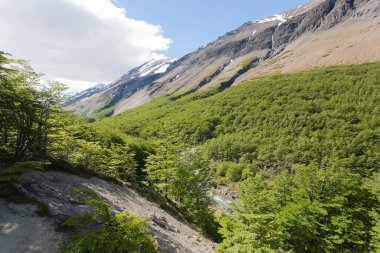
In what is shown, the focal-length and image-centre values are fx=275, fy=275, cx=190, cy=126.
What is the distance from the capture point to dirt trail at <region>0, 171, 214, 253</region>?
1363 centimetres

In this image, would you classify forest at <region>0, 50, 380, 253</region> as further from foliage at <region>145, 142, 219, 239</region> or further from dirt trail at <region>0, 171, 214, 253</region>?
dirt trail at <region>0, 171, 214, 253</region>

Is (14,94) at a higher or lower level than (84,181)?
higher

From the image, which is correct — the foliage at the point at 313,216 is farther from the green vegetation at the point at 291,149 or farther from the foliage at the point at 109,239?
the foliage at the point at 109,239

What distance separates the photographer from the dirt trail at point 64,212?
44.7 feet

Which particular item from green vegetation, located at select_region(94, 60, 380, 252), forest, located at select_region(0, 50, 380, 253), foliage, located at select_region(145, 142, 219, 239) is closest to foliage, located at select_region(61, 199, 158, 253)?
forest, located at select_region(0, 50, 380, 253)

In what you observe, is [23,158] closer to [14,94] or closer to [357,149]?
[14,94]

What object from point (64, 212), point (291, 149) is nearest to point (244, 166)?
point (291, 149)

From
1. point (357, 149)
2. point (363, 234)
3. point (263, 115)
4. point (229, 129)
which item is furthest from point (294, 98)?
point (363, 234)

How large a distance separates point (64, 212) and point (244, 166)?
7289 cm

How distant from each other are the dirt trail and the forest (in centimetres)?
169

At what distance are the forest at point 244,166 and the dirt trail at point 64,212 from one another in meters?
1.69

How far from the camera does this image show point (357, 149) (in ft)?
288

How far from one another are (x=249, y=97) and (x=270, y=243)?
432 ft

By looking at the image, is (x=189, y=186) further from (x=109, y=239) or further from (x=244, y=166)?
(x=244, y=166)
